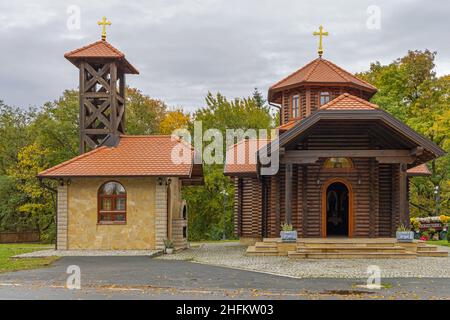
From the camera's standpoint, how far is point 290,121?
88.3ft

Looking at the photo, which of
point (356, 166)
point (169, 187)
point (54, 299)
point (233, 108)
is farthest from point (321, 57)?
point (54, 299)

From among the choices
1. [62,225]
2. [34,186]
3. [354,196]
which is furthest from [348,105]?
[34,186]

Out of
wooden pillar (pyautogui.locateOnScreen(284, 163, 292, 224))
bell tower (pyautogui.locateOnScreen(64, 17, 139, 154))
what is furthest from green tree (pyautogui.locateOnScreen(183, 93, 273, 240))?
wooden pillar (pyautogui.locateOnScreen(284, 163, 292, 224))

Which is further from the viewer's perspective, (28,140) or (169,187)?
(28,140)

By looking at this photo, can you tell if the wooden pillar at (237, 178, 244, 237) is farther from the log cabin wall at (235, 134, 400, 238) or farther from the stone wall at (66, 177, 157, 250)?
the stone wall at (66, 177, 157, 250)

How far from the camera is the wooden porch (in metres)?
19.2

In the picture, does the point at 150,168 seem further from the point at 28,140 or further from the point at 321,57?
the point at 28,140

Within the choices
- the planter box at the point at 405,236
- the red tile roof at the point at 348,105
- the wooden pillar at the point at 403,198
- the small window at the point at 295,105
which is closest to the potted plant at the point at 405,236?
the planter box at the point at 405,236

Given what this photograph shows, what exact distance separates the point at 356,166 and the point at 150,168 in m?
8.05

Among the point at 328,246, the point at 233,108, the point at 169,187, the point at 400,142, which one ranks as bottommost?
the point at 328,246

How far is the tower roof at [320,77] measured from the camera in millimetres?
26250

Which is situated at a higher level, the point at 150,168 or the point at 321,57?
the point at 321,57
